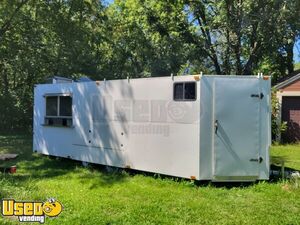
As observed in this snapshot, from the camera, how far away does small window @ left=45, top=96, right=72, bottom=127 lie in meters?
11.2

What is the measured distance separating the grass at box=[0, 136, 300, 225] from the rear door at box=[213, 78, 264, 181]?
371 mm

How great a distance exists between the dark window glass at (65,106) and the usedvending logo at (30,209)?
494 centimetres

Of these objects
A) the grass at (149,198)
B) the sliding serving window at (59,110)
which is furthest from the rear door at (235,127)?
the sliding serving window at (59,110)

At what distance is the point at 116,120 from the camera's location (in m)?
9.74

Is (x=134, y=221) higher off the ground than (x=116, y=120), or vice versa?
(x=116, y=120)

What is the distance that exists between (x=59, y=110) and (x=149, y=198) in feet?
17.2

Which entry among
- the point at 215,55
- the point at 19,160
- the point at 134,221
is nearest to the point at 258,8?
the point at 215,55

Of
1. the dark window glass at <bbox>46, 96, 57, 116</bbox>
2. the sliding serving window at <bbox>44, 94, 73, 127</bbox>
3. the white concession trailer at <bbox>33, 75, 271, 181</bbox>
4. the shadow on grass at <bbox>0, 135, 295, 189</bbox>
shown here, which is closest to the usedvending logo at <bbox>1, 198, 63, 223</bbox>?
the shadow on grass at <bbox>0, 135, 295, 189</bbox>

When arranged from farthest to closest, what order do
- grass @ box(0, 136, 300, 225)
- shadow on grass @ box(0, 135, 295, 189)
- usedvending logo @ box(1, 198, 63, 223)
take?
shadow on grass @ box(0, 135, 295, 189) → grass @ box(0, 136, 300, 225) → usedvending logo @ box(1, 198, 63, 223)

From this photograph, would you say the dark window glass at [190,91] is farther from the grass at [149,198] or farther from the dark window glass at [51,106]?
the dark window glass at [51,106]

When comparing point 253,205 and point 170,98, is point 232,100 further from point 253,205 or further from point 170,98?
A: point 253,205

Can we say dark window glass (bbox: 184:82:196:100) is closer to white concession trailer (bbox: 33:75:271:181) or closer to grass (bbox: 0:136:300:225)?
white concession trailer (bbox: 33:75:271:181)

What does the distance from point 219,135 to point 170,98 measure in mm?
1328

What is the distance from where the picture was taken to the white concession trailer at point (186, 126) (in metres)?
8.21
